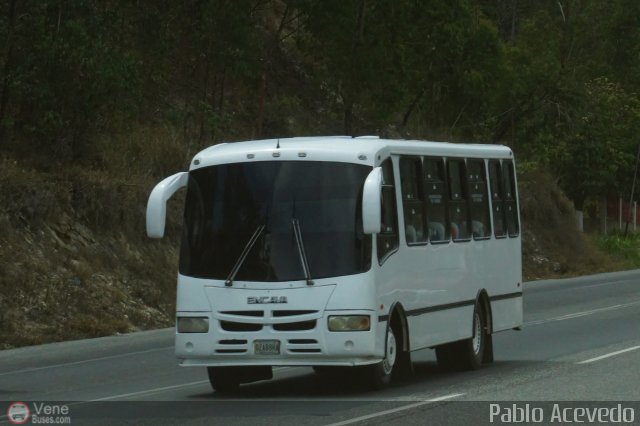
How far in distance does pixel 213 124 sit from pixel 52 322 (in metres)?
11.5

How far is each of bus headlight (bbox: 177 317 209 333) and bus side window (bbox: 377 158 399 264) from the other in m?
1.86

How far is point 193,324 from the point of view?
14.8m

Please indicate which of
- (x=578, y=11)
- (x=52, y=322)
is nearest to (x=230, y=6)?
(x=52, y=322)

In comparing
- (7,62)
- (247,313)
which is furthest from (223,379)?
(7,62)

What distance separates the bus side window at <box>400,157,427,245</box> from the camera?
16.1m

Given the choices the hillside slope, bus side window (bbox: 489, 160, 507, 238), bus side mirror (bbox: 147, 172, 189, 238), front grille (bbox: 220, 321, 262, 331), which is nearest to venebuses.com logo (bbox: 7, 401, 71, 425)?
front grille (bbox: 220, 321, 262, 331)

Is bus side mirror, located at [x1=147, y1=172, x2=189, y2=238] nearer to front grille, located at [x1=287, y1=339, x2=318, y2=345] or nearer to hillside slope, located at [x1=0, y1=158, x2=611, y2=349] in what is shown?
front grille, located at [x1=287, y1=339, x2=318, y2=345]

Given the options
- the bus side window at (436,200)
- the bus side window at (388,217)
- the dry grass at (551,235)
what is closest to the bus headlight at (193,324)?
the bus side window at (388,217)

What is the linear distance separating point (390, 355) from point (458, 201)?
3108 mm

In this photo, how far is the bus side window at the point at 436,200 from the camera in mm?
16828

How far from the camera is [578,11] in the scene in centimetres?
6644

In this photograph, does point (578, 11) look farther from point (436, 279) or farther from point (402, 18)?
point (436, 279)

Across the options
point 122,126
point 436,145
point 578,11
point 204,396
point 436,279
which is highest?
point 578,11

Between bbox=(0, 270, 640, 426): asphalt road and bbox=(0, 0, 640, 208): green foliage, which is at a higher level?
bbox=(0, 0, 640, 208): green foliage
